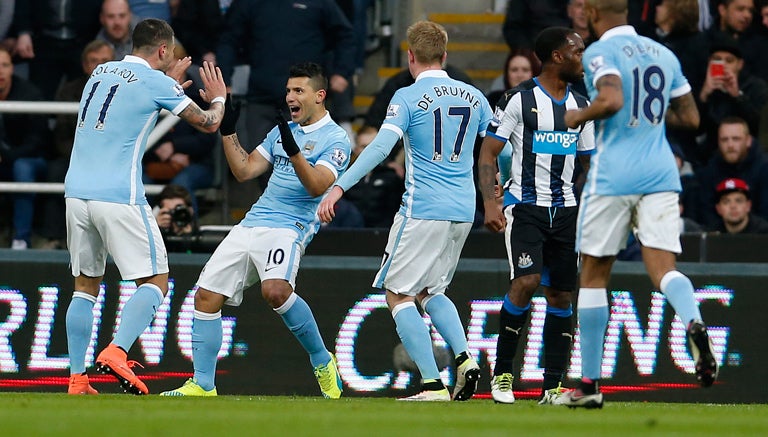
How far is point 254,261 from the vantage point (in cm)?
1023

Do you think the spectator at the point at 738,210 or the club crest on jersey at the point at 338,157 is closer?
the club crest on jersey at the point at 338,157

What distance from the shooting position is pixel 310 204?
1040cm

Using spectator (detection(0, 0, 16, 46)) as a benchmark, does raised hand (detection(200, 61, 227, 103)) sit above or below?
below

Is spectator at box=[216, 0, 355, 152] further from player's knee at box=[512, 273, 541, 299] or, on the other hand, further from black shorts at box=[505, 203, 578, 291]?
player's knee at box=[512, 273, 541, 299]

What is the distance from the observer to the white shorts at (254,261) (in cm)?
1017

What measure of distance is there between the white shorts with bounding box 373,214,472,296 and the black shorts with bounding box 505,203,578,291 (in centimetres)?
45

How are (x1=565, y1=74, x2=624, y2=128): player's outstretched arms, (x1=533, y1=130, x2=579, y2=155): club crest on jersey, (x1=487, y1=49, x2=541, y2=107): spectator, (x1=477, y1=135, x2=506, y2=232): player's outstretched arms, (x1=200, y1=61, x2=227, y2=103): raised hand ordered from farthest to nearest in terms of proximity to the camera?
(x1=487, y1=49, x2=541, y2=107): spectator
(x1=200, y1=61, x2=227, y2=103): raised hand
(x1=533, y1=130, x2=579, y2=155): club crest on jersey
(x1=477, y1=135, x2=506, y2=232): player's outstretched arms
(x1=565, y1=74, x2=624, y2=128): player's outstretched arms

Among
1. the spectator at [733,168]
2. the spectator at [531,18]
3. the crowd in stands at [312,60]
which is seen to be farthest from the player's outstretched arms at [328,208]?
the spectator at [531,18]

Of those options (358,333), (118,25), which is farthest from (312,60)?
(358,333)

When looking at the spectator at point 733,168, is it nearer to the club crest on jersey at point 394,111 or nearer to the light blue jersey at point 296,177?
the light blue jersey at point 296,177

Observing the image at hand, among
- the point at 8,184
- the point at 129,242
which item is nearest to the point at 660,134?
the point at 129,242

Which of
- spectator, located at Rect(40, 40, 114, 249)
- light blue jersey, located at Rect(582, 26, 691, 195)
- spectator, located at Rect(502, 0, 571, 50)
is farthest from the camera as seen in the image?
spectator, located at Rect(502, 0, 571, 50)

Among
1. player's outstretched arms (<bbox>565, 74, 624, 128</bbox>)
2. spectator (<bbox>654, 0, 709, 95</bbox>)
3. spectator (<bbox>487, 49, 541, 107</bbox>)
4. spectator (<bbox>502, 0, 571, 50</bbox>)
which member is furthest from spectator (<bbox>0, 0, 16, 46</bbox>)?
player's outstretched arms (<bbox>565, 74, 624, 128</bbox>)

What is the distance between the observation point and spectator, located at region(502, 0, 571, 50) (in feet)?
49.2
